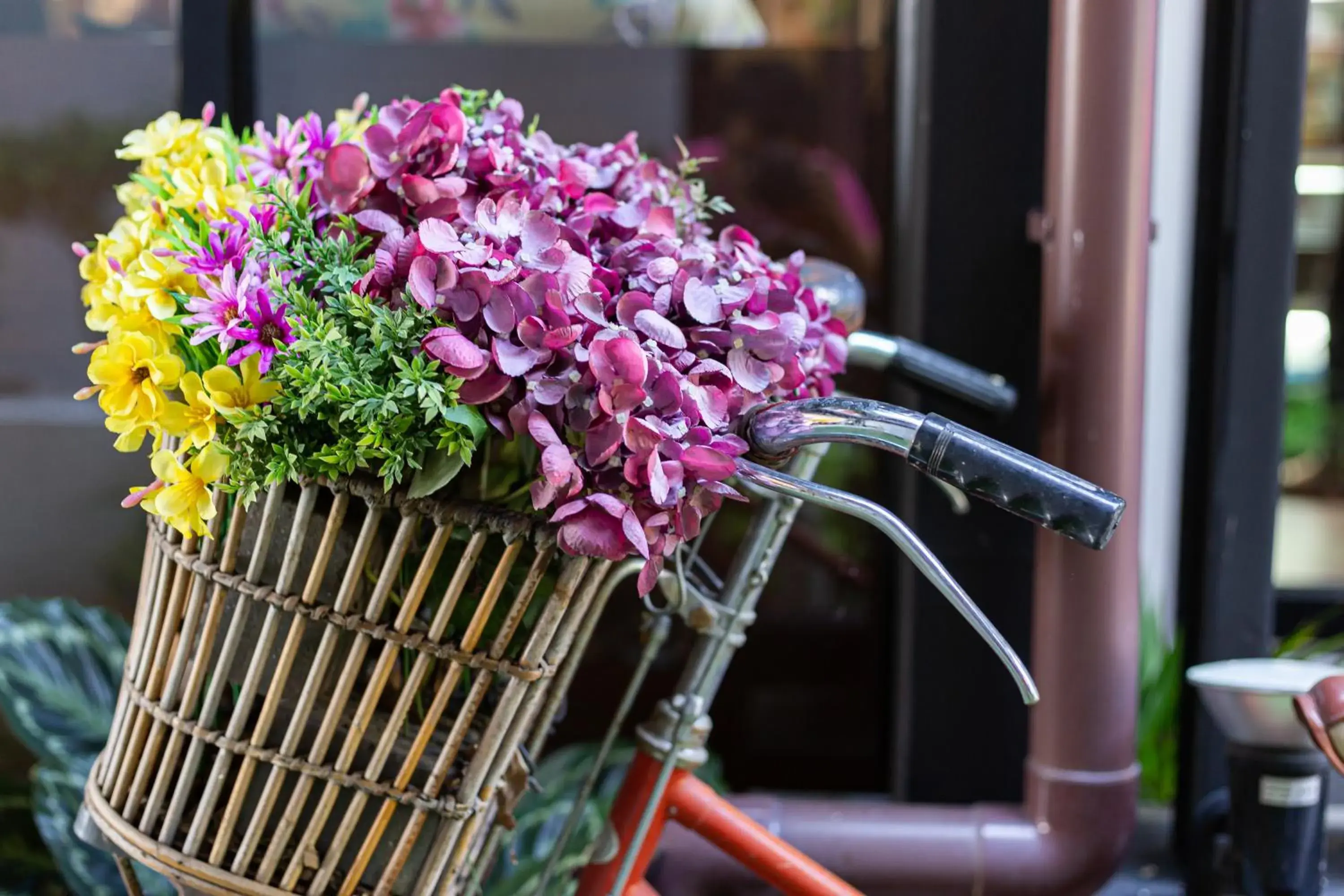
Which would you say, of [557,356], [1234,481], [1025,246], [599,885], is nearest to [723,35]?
[1025,246]

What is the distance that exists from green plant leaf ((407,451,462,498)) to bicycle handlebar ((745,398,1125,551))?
218 mm

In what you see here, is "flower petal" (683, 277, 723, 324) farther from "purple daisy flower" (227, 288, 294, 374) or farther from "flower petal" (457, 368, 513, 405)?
"purple daisy flower" (227, 288, 294, 374)

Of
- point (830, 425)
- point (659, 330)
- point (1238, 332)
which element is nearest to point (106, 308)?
point (659, 330)

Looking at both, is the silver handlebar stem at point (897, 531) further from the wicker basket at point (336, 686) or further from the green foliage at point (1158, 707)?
the green foliage at point (1158, 707)

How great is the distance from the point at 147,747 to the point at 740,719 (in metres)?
1.14

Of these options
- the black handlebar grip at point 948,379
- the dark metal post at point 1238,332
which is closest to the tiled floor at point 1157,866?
the dark metal post at point 1238,332

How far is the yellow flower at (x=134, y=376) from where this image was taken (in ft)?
2.31

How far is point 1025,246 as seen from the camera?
1.58 meters

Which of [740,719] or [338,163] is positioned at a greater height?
[338,163]

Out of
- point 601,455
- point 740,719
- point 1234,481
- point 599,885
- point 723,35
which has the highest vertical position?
point 723,35

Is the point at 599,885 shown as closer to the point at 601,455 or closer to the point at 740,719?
the point at 601,455

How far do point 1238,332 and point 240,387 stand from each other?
135 centimetres

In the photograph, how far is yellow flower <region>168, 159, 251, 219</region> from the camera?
2.61 feet

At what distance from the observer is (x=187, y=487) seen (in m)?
0.71
